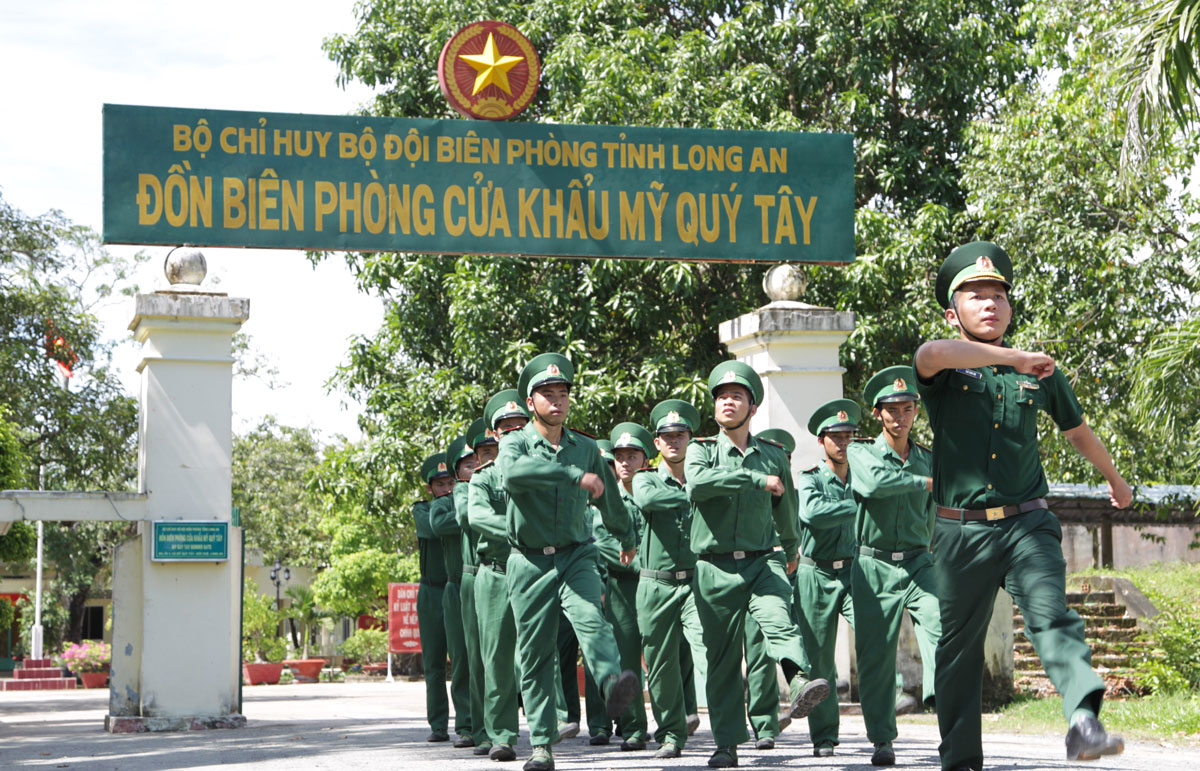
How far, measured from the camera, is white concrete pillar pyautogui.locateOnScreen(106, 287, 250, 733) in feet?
40.3

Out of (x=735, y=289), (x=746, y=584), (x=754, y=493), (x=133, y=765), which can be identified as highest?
(x=735, y=289)

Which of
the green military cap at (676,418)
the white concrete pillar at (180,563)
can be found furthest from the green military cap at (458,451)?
the white concrete pillar at (180,563)

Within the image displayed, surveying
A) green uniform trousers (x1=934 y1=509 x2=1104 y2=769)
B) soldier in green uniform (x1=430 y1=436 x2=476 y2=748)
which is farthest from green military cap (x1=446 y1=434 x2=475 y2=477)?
green uniform trousers (x1=934 y1=509 x2=1104 y2=769)

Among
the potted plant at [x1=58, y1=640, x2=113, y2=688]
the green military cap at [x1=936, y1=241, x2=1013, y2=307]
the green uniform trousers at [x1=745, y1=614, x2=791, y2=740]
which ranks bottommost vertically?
the potted plant at [x1=58, y1=640, x2=113, y2=688]

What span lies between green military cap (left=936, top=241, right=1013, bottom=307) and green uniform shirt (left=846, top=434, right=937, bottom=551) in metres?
2.47

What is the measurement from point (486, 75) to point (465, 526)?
425 centimetres

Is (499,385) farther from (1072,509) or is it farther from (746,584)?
(1072,509)

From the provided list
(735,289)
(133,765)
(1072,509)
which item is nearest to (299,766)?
(133,765)

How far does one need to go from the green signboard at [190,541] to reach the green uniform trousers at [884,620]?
6315mm

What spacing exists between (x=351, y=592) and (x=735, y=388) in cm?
3132

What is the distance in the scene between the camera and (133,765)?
9180 millimetres

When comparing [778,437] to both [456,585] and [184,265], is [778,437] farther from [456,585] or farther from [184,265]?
[184,265]

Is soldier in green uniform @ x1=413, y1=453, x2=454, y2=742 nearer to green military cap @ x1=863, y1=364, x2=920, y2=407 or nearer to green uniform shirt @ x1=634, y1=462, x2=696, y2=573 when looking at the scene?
green uniform shirt @ x1=634, y1=462, x2=696, y2=573

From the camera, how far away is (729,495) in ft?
26.3
